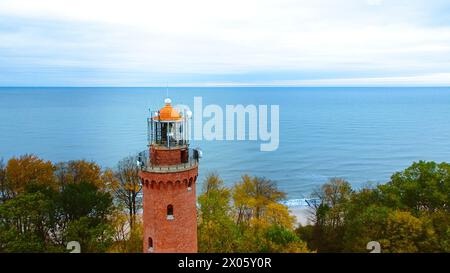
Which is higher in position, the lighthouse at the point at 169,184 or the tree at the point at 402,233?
the lighthouse at the point at 169,184

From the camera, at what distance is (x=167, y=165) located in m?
14.2

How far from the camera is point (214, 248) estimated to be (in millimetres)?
21516

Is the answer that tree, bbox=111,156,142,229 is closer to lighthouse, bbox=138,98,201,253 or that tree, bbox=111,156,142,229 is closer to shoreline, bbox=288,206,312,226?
shoreline, bbox=288,206,312,226

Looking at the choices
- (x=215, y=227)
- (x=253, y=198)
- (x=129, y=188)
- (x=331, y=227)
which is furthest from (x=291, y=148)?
(x=215, y=227)

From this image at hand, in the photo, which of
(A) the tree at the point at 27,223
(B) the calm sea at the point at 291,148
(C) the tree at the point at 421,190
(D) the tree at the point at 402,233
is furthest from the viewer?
(B) the calm sea at the point at 291,148

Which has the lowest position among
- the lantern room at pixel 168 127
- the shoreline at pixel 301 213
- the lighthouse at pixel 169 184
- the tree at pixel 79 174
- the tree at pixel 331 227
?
the shoreline at pixel 301 213

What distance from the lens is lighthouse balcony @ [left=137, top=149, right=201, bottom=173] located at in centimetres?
1401

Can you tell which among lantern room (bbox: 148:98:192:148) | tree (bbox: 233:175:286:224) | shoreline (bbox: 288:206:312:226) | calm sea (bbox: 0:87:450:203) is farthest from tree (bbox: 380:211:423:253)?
calm sea (bbox: 0:87:450:203)

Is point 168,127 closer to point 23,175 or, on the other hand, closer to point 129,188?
point 129,188

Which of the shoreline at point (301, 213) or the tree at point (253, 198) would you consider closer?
the tree at point (253, 198)

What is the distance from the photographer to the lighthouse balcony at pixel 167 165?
46.0 feet

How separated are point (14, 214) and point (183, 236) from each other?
14748mm

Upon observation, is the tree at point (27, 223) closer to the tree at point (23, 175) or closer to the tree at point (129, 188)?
the tree at point (23, 175)

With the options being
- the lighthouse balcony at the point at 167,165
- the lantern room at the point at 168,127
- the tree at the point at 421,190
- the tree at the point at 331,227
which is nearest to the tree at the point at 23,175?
the lighthouse balcony at the point at 167,165
